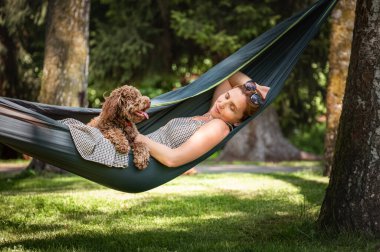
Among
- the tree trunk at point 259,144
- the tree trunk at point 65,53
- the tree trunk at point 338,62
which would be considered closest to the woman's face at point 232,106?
the tree trunk at point 338,62

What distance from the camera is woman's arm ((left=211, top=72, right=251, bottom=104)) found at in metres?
4.47

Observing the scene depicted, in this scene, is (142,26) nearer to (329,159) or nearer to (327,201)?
(329,159)

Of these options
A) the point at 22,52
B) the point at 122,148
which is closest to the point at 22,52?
the point at 22,52

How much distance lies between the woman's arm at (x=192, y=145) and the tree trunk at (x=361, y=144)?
0.81 metres

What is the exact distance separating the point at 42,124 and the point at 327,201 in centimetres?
194

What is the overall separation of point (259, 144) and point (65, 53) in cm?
587

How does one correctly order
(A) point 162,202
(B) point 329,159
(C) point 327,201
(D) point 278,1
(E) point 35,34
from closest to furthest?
(C) point 327,201, (A) point 162,202, (B) point 329,159, (D) point 278,1, (E) point 35,34

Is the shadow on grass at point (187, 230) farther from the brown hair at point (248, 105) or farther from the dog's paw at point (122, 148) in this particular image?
the brown hair at point (248, 105)

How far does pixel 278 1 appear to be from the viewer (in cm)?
1205

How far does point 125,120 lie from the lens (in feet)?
11.6

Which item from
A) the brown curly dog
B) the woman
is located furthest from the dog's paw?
the woman

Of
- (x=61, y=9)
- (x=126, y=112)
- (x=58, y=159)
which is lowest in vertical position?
(x=58, y=159)

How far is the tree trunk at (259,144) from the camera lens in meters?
13.1

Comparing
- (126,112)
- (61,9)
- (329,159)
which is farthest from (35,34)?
(126,112)
